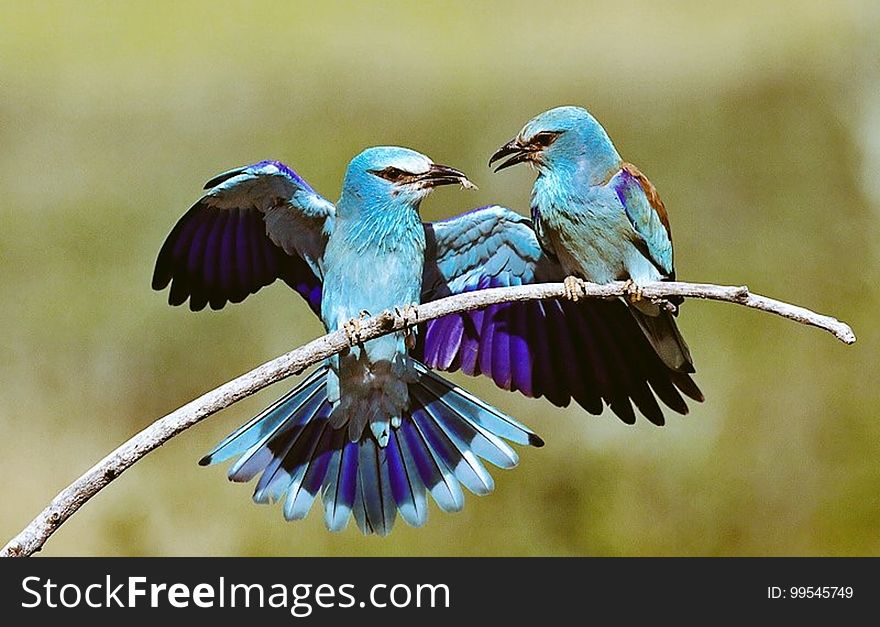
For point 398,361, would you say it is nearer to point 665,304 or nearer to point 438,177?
point 438,177

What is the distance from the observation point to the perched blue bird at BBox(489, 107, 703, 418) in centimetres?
150

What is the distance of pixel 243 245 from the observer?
66.7 inches

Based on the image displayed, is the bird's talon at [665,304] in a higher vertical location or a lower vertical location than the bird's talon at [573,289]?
lower

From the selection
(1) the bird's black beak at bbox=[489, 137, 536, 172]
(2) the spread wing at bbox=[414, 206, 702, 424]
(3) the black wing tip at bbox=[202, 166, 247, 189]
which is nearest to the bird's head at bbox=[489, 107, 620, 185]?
(1) the bird's black beak at bbox=[489, 137, 536, 172]

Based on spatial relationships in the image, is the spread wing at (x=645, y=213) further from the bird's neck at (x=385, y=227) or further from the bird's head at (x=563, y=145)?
the bird's neck at (x=385, y=227)

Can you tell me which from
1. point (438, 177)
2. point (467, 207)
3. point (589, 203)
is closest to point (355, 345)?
point (438, 177)

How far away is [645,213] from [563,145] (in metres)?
0.14

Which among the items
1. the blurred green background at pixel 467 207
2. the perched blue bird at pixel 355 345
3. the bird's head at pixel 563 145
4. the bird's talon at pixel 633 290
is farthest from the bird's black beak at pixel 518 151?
the blurred green background at pixel 467 207

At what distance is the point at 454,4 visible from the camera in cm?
221

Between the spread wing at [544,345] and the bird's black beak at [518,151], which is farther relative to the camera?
the spread wing at [544,345]

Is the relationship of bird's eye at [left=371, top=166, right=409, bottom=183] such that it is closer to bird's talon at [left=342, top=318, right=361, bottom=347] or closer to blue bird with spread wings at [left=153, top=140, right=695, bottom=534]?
blue bird with spread wings at [left=153, top=140, right=695, bottom=534]

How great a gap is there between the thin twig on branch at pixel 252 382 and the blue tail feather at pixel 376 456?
0.28 meters

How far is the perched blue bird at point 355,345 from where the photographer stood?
1.58 metres

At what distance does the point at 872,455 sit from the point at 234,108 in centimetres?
146
